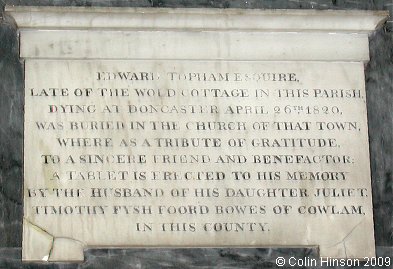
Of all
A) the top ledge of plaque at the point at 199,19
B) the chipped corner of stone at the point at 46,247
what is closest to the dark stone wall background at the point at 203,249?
the chipped corner of stone at the point at 46,247

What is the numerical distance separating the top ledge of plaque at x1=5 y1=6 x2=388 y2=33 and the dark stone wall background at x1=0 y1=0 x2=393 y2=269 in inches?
7.0

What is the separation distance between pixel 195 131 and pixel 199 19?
915mm

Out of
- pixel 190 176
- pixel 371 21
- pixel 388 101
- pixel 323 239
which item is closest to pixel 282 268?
pixel 323 239

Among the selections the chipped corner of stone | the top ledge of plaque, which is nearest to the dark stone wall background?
the chipped corner of stone

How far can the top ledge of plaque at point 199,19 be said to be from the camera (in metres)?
6.00

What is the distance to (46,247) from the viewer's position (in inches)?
221

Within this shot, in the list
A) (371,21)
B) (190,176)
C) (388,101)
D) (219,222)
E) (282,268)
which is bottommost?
(282,268)

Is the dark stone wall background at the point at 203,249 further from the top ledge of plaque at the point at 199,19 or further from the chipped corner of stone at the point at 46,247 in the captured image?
the top ledge of plaque at the point at 199,19

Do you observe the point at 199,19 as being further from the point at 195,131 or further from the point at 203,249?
the point at 203,249

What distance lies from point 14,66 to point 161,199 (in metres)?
1.59

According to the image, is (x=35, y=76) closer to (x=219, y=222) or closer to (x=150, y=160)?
(x=150, y=160)

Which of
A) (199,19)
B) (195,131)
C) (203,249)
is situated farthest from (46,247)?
(199,19)

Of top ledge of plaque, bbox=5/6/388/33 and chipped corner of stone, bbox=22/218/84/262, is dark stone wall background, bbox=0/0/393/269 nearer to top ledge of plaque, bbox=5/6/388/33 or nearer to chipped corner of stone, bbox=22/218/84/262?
chipped corner of stone, bbox=22/218/84/262

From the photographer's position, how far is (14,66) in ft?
19.8
